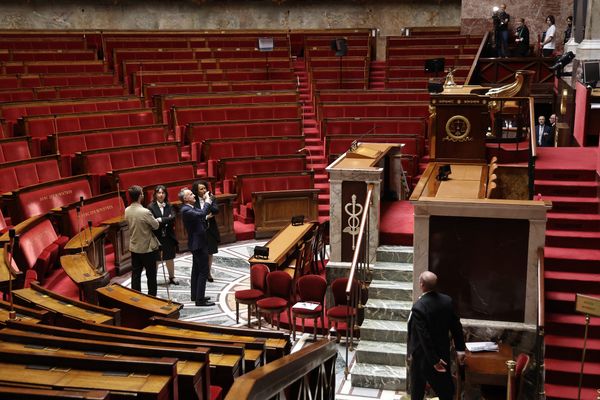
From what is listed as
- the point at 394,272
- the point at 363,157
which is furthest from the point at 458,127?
the point at 394,272

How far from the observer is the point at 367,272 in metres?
6.16

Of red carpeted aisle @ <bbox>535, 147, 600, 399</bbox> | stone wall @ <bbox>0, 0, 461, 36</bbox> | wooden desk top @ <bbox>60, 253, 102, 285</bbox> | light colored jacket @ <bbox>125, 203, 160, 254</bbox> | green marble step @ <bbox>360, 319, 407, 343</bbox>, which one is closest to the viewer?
red carpeted aisle @ <bbox>535, 147, 600, 399</bbox>

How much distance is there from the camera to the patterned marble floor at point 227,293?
5289 mm

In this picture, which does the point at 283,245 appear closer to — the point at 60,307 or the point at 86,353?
the point at 60,307

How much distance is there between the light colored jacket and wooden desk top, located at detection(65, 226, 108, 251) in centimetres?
55

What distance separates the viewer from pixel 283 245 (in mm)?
7277

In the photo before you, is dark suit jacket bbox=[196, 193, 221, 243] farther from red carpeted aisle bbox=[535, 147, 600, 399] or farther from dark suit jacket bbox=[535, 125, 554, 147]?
dark suit jacket bbox=[535, 125, 554, 147]

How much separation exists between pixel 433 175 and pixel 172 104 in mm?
5385

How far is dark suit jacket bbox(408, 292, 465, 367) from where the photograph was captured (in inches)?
174

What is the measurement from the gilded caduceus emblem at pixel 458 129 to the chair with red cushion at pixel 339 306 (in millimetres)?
2413

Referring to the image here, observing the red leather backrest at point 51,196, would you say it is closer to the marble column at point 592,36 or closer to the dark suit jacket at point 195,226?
the dark suit jacket at point 195,226

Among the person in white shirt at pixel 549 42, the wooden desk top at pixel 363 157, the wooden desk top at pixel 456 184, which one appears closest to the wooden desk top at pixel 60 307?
the wooden desk top at pixel 363 157

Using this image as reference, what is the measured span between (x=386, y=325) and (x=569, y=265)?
1390mm

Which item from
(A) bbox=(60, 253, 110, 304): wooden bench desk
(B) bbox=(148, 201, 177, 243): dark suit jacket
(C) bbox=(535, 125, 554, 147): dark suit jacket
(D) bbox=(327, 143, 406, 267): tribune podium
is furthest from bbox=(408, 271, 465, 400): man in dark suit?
(C) bbox=(535, 125, 554, 147): dark suit jacket
